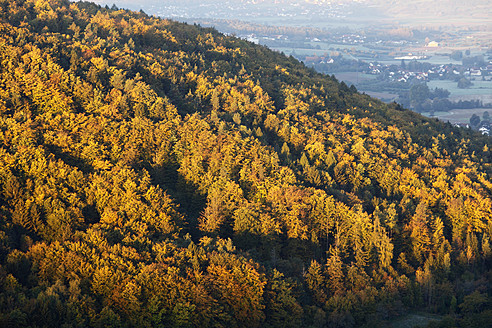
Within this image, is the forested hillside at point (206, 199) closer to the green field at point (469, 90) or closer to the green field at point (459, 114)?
the green field at point (459, 114)

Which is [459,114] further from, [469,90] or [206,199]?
[206,199]

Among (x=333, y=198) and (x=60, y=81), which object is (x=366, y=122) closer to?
(x=333, y=198)

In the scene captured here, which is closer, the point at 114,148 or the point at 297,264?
the point at 297,264

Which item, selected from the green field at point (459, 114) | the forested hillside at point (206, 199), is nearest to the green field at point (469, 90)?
the green field at point (459, 114)

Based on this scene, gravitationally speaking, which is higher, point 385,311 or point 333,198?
point 333,198

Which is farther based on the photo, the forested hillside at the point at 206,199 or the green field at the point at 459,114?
the green field at the point at 459,114

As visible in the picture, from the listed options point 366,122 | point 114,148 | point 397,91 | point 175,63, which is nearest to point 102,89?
point 114,148

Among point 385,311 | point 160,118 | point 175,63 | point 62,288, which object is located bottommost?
point 385,311

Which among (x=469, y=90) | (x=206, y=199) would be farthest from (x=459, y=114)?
(x=206, y=199)

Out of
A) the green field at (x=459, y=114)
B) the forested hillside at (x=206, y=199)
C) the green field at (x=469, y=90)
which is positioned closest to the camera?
the forested hillside at (x=206, y=199)
